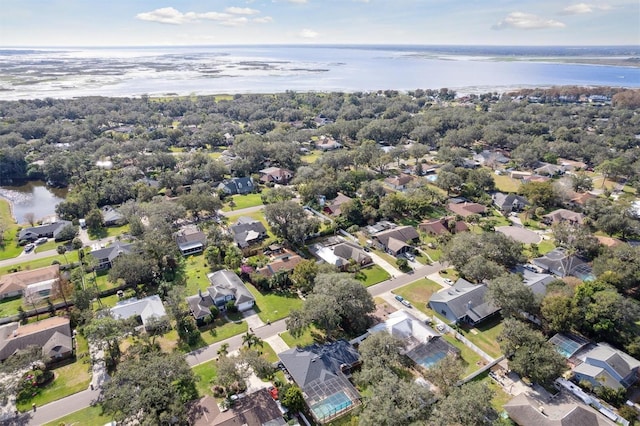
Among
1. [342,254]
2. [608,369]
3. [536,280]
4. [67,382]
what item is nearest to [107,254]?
[67,382]

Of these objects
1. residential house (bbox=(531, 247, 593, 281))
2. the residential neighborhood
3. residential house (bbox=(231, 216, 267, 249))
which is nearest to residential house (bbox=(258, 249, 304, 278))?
the residential neighborhood

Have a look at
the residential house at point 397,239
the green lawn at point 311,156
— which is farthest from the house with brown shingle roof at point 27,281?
the green lawn at point 311,156

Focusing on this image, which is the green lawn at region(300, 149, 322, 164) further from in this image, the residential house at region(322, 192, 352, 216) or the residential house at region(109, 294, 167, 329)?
the residential house at region(109, 294, 167, 329)

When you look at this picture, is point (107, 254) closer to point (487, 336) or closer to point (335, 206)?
point (335, 206)

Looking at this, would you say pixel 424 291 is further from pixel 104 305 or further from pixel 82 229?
pixel 82 229

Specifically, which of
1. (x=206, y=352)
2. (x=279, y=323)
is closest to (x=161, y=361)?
(x=206, y=352)
